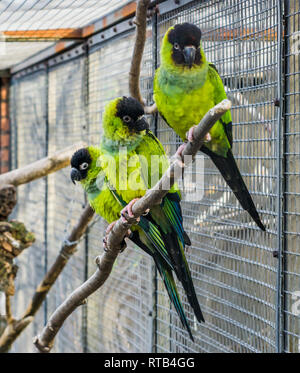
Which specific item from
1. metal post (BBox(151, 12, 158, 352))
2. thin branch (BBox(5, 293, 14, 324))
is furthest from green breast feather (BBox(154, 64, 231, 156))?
thin branch (BBox(5, 293, 14, 324))

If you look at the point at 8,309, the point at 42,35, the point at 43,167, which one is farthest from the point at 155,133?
the point at 8,309

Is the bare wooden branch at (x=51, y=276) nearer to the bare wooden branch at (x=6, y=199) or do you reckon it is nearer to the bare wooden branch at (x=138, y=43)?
the bare wooden branch at (x=6, y=199)

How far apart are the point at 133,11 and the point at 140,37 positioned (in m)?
0.33

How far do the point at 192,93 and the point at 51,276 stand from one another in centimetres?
135

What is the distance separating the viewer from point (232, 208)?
1.40 metres

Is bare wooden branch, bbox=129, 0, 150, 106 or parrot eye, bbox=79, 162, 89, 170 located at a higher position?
bare wooden branch, bbox=129, 0, 150, 106

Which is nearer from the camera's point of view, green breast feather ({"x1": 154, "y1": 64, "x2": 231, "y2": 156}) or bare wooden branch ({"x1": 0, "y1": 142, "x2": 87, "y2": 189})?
green breast feather ({"x1": 154, "y1": 64, "x2": 231, "y2": 156})

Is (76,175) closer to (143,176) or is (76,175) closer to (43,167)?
(143,176)

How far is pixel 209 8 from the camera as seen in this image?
141 centimetres

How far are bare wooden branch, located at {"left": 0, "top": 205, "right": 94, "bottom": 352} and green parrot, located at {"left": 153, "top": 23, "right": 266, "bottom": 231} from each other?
2.89ft

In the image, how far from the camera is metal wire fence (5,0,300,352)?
1.24m

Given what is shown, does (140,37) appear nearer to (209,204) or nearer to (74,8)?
(74,8)

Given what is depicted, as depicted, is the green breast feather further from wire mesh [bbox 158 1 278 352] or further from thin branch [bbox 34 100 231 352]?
thin branch [bbox 34 100 231 352]

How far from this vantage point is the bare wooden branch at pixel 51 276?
6.84 ft
